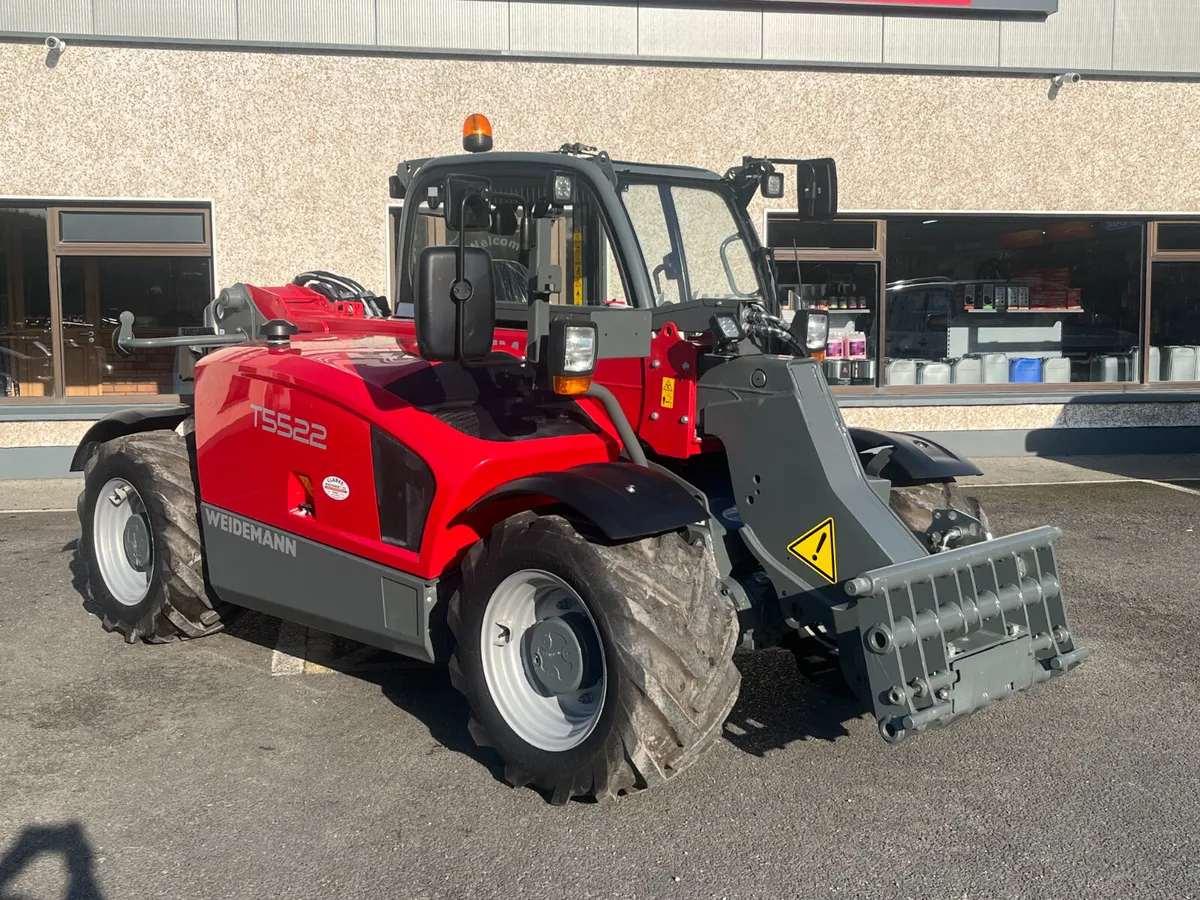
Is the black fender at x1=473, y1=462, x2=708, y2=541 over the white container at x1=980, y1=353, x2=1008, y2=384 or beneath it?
beneath

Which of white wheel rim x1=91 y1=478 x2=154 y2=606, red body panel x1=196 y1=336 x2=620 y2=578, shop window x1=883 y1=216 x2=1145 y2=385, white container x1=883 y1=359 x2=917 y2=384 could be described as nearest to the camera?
red body panel x1=196 y1=336 x2=620 y2=578

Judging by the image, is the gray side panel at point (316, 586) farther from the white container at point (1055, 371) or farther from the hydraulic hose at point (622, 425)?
the white container at point (1055, 371)

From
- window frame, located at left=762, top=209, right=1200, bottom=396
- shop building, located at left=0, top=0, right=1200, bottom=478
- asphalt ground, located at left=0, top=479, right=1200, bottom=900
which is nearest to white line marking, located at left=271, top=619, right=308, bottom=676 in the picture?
asphalt ground, located at left=0, top=479, right=1200, bottom=900

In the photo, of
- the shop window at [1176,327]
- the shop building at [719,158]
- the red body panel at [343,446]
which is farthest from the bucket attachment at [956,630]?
the shop window at [1176,327]

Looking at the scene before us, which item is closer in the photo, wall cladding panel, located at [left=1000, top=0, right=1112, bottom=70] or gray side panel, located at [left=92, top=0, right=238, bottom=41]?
gray side panel, located at [left=92, top=0, right=238, bottom=41]

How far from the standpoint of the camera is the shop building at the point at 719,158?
10.7 m

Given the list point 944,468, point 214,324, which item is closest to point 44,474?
point 214,324

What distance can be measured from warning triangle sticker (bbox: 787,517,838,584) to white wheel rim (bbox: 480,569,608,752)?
763mm

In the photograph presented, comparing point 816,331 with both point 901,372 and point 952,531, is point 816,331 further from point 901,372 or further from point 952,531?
point 901,372

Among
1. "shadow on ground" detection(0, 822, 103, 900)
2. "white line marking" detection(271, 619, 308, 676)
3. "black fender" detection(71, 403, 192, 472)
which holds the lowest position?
"shadow on ground" detection(0, 822, 103, 900)

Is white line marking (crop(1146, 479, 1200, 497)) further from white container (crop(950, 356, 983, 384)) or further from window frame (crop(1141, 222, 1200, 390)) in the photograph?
window frame (crop(1141, 222, 1200, 390))

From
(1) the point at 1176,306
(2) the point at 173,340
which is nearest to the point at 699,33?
(1) the point at 1176,306

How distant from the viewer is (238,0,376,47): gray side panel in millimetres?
10688

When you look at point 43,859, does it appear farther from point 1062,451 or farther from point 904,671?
point 1062,451
